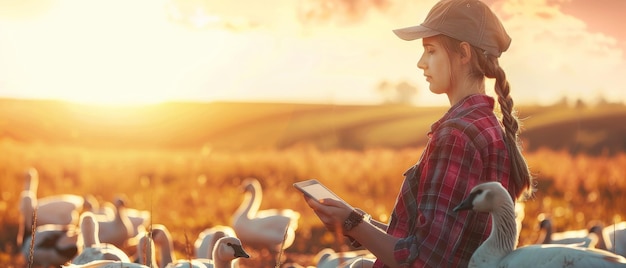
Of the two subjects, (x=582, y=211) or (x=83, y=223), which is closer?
(x=83, y=223)

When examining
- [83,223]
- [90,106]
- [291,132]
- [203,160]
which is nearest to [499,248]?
[83,223]

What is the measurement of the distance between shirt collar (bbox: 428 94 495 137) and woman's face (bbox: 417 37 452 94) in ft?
0.38

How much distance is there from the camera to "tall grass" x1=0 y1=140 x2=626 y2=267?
15093mm

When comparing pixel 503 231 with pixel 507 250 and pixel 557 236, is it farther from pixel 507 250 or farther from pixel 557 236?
pixel 557 236

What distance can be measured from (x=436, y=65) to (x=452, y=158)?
0.51m

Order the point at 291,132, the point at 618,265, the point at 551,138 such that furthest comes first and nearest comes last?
the point at 291,132 < the point at 551,138 < the point at 618,265

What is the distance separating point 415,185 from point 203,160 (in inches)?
745

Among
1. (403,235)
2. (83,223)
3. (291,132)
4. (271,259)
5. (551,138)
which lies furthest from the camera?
(291,132)

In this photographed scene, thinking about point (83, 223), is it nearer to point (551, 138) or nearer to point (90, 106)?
point (551, 138)

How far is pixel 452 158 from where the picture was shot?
411 cm

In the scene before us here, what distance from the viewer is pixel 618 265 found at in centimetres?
393

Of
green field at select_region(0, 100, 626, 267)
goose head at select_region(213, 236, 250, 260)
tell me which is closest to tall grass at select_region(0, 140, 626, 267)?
green field at select_region(0, 100, 626, 267)

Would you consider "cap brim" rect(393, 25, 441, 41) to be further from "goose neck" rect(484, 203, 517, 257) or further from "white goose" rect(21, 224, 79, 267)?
"white goose" rect(21, 224, 79, 267)

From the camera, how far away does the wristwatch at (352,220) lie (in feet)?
13.8
